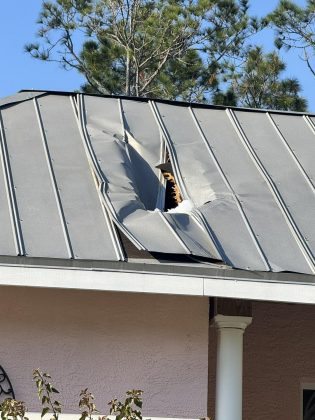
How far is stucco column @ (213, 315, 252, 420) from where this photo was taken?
23.6 feet

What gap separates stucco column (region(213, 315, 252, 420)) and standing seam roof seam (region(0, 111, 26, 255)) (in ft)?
4.99

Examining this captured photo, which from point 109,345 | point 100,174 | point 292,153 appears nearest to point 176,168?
point 100,174

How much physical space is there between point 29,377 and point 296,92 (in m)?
19.4

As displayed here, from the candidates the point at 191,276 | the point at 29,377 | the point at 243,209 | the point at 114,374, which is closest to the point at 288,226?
the point at 243,209

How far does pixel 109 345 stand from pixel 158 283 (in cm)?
72

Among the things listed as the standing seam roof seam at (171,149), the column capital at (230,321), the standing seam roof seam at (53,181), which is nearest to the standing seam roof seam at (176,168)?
the standing seam roof seam at (171,149)

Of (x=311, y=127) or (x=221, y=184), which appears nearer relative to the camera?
(x=221, y=184)

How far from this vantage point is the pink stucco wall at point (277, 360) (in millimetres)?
8992

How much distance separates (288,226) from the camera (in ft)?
24.9

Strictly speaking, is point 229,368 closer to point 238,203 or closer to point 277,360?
point 238,203

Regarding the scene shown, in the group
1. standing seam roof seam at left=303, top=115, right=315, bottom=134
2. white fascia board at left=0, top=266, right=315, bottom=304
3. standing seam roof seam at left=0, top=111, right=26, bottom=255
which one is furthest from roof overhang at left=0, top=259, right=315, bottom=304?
standing seam roof seam at left=303, top=115, right=315, bottom=134

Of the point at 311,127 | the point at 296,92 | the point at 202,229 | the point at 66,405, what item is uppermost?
the point at 296,92

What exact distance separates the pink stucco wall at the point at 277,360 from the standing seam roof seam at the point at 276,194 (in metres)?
1.24

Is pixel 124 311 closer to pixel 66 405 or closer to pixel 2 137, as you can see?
pixel 66 405
